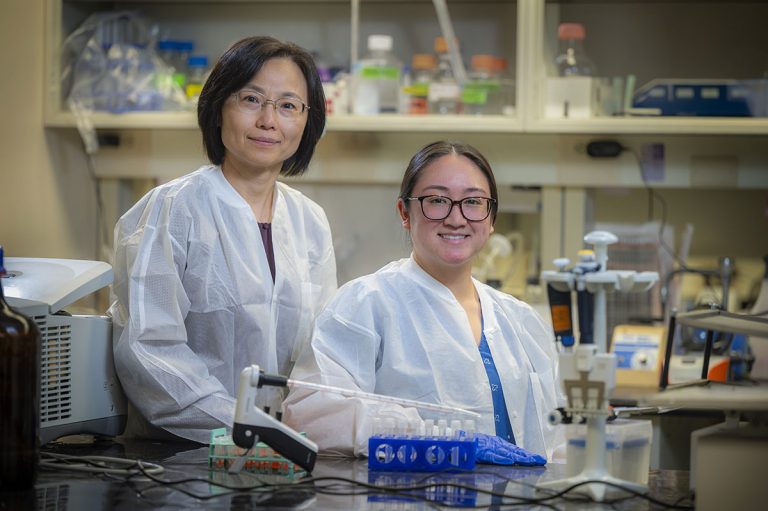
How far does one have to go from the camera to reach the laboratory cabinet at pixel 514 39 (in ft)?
10.0

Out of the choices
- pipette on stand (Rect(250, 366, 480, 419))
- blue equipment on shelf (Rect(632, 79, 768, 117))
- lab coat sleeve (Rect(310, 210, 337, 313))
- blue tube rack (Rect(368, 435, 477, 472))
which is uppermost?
blue equipment on shelf (Rect(632, 79, 768, 117))

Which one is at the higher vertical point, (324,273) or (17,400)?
(324,273)

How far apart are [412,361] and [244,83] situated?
624mm

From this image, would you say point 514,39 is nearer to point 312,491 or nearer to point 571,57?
point 571,57

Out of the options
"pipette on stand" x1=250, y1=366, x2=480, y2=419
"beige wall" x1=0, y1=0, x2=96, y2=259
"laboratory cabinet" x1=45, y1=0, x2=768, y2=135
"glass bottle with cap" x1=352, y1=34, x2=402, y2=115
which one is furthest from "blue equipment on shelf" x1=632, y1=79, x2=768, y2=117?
"beige wall" x1=0, y1=0, x2=96, y2=259

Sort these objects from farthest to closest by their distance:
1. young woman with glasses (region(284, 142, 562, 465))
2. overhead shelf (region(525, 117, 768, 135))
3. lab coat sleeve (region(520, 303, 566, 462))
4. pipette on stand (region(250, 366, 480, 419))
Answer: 1. overhead shelf (region(525, 117, 768, 135))
2. lab coat sleeve (region(520, 303, 566, 462))
3. young woman with glasses (region(284, 142, 562, 465))
4. pipette on stand (region(250, 366, 480, 419))

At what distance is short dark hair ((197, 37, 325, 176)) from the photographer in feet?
6.57

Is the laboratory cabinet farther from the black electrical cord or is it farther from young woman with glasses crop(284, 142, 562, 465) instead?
the black electrical cord

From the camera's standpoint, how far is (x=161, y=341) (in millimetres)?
1859

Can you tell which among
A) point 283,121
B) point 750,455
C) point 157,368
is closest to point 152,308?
point 157,368

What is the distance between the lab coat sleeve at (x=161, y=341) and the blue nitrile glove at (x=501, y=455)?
459 millimetres

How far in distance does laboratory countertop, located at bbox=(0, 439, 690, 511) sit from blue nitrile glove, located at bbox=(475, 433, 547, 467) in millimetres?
23

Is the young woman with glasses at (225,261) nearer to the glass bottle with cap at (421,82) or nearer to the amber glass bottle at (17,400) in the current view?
the amber glass bottle at (17,400)

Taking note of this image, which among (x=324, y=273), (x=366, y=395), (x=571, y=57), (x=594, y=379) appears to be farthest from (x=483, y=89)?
(x=594, y=379)
